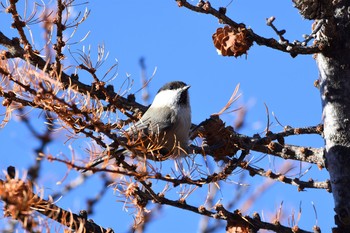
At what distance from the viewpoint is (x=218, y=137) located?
3.27m

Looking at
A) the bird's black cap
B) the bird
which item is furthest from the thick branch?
the bird's black cap

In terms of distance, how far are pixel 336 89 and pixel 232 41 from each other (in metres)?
0.61

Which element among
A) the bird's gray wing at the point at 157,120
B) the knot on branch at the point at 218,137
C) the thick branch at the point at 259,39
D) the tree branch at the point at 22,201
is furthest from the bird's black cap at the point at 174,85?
the tree branch at the point at 22,201

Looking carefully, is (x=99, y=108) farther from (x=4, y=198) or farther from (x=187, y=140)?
(x=187, y=140)

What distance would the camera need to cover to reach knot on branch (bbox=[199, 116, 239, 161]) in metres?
3.24

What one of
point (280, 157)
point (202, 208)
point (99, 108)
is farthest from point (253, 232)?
point (99, 108)

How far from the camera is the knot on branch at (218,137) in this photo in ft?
10.6

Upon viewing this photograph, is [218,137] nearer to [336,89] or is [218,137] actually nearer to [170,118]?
[336,89]

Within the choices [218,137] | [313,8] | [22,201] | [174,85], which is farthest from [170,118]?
[22,201]

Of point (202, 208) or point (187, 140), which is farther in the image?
point (187, 140)

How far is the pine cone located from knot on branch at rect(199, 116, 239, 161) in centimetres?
34

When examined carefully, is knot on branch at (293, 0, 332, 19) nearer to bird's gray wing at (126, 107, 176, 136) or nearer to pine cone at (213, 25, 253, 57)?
pine cone at (213, 25, 253, 57)

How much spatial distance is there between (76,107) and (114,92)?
2.64ft

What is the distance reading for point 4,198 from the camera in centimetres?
209
